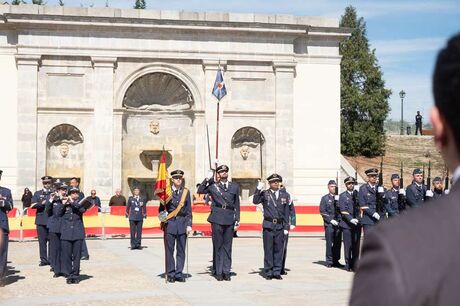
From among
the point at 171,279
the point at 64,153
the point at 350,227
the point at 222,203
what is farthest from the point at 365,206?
the point at 64,153

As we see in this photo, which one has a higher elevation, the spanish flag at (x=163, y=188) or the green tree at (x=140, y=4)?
the green tree at (x=140, y=4)

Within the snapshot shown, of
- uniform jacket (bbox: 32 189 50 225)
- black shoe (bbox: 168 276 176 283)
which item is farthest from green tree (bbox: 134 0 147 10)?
black shoe (bbox: 168 276 176 283)

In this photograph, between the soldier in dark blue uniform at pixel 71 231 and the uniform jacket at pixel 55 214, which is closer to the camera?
the soldier in dark blue uniform at pixel 71 231

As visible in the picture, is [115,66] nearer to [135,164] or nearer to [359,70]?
[135,164]

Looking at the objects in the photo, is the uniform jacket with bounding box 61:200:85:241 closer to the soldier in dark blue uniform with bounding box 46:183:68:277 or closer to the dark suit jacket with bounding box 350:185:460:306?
the soldier in dark blue uniform with bounding box 46:183:68:277

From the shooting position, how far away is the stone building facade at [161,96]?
30484 mm

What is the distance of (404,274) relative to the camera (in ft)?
5.65

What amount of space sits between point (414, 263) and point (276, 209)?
1316cm

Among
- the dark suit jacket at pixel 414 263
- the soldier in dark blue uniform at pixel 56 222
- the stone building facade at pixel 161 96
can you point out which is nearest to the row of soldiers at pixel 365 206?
the soldier in dark blue uniform at pixel 56 222

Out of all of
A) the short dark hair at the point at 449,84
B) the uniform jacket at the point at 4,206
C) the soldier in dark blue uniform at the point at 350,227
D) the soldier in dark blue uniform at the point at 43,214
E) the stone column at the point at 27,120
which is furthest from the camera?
the stone column at the point at 27,120

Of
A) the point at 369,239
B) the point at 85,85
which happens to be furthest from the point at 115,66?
the point at 369,239

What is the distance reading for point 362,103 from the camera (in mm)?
44188

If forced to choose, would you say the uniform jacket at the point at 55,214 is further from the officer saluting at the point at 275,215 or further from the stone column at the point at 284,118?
the stone column at the point at 284,118

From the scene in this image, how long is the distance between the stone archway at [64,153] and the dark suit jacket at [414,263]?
2980cm
